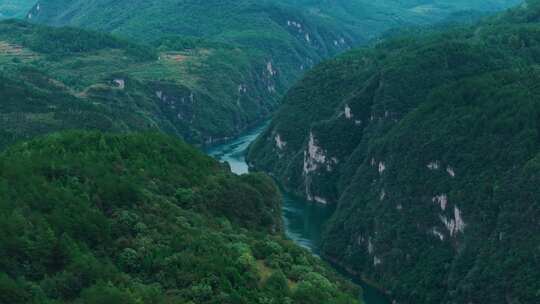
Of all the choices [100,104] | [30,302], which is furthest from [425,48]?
[30,302]

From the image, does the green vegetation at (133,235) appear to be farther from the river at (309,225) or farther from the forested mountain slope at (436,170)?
the river at (309,225)

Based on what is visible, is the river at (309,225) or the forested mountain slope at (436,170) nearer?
the forested mountain slope at (436,170)

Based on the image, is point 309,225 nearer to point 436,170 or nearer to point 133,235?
point 436,170

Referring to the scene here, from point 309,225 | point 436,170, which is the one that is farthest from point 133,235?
point 309,225

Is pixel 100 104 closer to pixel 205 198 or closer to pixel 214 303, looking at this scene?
pixel 205 198

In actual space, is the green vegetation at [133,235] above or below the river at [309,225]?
above

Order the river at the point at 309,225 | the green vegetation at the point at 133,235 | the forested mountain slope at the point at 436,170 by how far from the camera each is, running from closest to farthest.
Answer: the green vegetation at the point at 133,235, the forested mountain slope at the point at 436,170, the river at the point at 309,225

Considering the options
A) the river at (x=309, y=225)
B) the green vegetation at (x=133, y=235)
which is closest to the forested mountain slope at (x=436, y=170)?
the river at (x=309, y=225)
